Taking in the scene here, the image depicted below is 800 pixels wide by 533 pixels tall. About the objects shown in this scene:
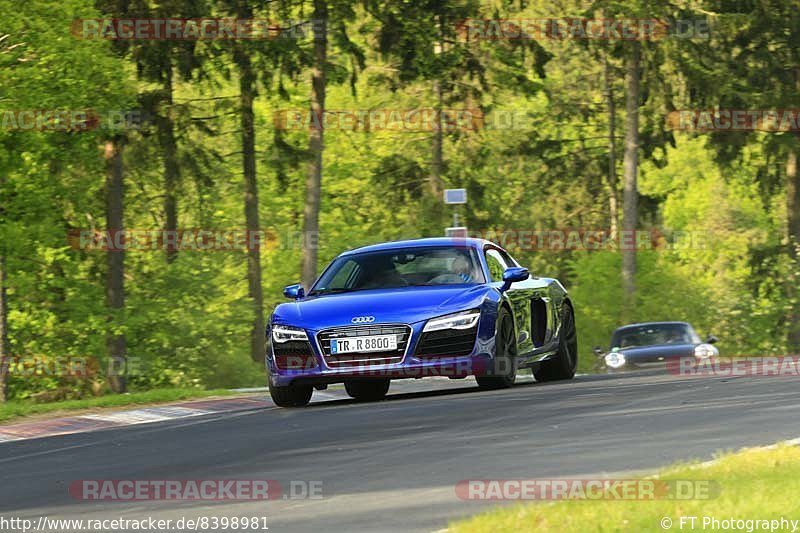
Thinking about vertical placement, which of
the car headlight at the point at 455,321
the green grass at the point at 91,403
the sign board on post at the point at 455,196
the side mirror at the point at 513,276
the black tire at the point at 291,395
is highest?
the sign board on post at the point at 455,196

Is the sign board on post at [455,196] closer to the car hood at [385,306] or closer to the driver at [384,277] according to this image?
the driver at [384,277]

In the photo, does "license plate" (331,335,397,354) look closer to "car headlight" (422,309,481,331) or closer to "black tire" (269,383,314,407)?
"car headlight" (422,309,481,331)

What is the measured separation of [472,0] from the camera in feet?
134

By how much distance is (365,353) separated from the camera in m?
15.2

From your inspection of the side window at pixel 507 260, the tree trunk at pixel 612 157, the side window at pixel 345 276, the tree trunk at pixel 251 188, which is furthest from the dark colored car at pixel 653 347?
the tree trunk at pixel 612 157

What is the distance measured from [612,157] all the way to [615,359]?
90.7ft

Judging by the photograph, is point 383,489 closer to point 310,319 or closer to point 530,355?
point 310,319

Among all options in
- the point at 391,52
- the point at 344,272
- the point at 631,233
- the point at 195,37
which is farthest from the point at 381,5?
the point at 344,272

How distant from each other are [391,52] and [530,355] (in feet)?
77.2

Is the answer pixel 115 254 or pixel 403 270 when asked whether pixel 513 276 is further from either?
pixel 115 254

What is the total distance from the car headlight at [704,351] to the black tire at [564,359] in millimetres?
7682

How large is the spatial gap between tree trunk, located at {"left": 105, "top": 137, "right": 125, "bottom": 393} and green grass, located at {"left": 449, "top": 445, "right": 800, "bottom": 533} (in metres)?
28.3

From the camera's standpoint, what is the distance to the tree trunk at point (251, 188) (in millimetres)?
39938

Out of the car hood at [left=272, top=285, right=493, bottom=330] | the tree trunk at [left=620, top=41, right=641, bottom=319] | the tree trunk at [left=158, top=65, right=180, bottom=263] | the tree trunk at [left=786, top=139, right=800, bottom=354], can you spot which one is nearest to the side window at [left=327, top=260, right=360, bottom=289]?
the car hood at [left=272, top=285, right=493, bottom=330]
